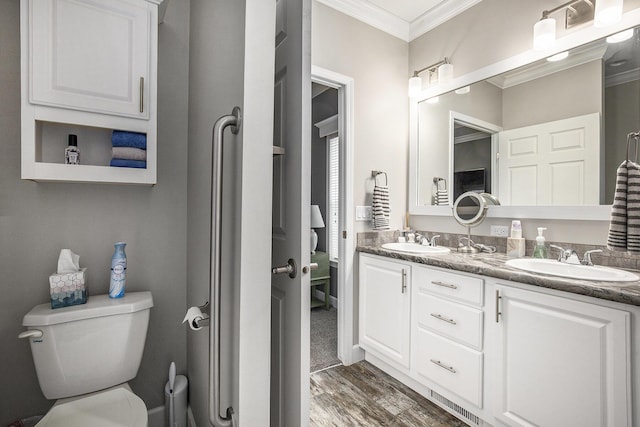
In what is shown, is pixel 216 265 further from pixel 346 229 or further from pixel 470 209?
pixel 470 209

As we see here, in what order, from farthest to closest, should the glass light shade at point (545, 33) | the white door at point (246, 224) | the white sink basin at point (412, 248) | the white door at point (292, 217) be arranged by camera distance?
the white sink basin at point (412, 248)
the glass light shade at point (545, 33)
the white door at point (292, 217)
the white door at point (246, 224)

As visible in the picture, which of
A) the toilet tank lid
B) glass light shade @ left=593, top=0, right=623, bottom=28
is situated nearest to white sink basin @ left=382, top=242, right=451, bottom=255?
glass light shade @ left=593, top=0, right=623, bottom=28

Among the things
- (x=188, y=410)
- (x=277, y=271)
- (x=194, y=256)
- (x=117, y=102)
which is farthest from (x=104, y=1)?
(x=188, y=410)

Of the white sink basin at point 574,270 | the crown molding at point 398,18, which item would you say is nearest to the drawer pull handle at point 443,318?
the white sink basin at point 574,270

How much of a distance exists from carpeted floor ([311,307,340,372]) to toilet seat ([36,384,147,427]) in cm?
135

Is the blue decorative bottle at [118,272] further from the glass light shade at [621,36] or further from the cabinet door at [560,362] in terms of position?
the glass light shade at [621,36]

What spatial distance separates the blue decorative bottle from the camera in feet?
4.54

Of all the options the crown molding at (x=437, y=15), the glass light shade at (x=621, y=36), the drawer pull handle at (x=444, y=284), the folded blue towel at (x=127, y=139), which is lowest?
the drawer pull handle at (x=444, y=284)

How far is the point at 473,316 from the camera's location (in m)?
1.61

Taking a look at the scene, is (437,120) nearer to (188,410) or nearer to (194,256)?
(194,256)

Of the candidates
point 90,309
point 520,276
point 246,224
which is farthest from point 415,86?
point 90,309

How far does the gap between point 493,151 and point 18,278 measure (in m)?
2.77

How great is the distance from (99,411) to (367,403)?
1410 millimetres

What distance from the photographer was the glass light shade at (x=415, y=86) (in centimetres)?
259
